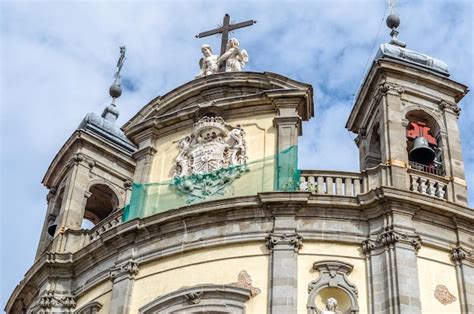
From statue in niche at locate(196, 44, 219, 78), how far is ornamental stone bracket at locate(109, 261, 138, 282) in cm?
581

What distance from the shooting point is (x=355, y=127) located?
22.9 meters

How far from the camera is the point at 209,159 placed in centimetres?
2097

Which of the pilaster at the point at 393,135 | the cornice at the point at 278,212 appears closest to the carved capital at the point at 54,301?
the cornice at the point at 278,212

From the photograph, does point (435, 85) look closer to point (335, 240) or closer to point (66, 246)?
point (335, 240)

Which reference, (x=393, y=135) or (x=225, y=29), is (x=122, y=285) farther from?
(x=225, y=29)

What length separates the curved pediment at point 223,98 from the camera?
845 inches

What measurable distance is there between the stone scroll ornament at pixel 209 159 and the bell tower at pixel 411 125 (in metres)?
2.70

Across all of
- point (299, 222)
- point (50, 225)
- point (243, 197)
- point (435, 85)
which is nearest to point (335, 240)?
point (299, 222)

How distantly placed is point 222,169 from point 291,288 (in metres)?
3.51

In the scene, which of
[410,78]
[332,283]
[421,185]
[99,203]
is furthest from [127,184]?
[421,185]

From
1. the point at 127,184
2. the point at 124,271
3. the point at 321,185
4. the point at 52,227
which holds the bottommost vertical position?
the point at 124,271

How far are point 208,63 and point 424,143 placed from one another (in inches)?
237

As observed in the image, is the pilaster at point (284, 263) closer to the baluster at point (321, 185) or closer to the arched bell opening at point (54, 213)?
the baluster at point (321, 185)

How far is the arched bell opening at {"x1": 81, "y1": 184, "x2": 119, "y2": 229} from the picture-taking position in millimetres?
24516
